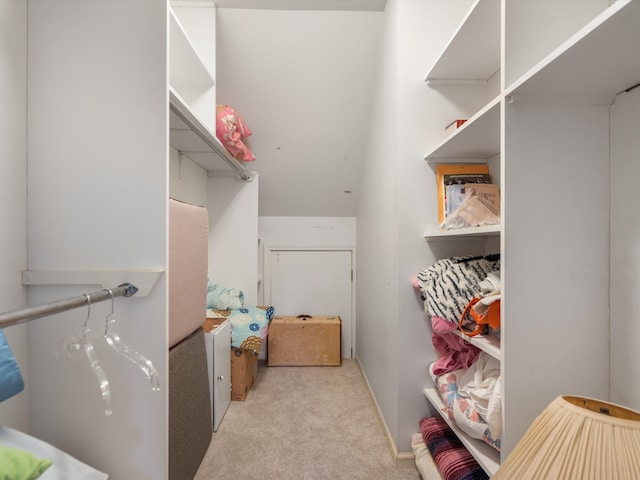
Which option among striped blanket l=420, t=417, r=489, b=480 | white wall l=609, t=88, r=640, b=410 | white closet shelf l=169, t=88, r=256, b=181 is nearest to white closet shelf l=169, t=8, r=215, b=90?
white closet shelf l=169, t=88, r=256, b=181

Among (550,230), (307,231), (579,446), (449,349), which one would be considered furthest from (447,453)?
(307,231)

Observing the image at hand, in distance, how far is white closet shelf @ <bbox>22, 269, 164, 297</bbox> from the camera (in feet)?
3.35

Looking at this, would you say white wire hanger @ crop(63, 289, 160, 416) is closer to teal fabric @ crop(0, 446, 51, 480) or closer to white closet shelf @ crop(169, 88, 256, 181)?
teal fabric @ crop(0, 446, 51, 480)

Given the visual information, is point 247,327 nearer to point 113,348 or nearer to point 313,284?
point 313,284

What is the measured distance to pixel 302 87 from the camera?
233 cm

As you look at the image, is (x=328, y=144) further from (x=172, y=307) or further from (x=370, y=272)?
(x=172, y=307)

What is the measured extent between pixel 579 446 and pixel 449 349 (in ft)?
2.91

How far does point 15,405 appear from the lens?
3.24ft

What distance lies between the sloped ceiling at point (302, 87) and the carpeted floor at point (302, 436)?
5.26 ft

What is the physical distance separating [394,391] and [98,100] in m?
1.69

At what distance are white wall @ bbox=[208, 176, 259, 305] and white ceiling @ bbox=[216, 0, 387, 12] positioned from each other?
3.87 ft

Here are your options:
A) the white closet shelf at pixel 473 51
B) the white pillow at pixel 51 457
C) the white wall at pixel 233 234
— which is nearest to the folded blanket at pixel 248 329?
the white wall at pixel 233 234

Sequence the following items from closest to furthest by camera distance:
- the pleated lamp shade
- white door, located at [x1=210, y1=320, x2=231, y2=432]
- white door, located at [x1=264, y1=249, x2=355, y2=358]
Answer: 1. the pleated lamp shade
2. white door, located at [x1=210, y1=320, x2=231, y2=432]
3. white door, located at [x1=264, y1=249, x2=355, y2=358]

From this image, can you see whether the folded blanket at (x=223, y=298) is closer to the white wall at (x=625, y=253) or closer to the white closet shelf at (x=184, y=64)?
the white closet shelf at (x=184, y=64)
